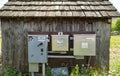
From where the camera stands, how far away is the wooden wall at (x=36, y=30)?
32.7 ft

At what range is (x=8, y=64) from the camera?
10320mm

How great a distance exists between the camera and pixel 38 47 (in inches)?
372

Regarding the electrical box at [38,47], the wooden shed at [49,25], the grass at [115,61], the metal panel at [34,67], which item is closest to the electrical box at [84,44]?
the wooden shed at [49,25]

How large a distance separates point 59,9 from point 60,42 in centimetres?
135

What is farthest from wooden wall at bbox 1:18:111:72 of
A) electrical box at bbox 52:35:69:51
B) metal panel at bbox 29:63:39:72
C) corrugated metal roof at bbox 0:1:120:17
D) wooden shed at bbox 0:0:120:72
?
metal panel at bbox 29:63:39:72

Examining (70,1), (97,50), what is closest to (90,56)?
(97,50)

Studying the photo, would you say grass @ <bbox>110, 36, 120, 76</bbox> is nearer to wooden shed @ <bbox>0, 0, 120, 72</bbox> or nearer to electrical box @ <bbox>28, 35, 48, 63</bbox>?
wooden shed @ <bbox>0, 0, 120, 72</bbox>

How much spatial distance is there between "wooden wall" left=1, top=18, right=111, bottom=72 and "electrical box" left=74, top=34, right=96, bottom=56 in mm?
514

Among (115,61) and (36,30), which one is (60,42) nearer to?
(36,30)

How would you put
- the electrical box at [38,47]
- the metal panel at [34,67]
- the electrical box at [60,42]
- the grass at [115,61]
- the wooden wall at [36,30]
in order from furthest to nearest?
the wooden wall at [36,30] < the metal panel at [34,67] < the electrical box at [60,42] < the electrical box at [38,47] < the grass at [115,61]

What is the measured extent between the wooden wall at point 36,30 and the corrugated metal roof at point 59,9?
10.2 inches

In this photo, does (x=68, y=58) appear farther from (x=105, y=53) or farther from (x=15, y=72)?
(x=15, y=72)

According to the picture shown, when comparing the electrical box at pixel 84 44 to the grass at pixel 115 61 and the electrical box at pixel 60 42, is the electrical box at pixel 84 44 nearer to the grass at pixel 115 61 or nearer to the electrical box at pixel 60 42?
the electrical box at pixel 60 42

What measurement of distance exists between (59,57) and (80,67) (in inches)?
36.0
